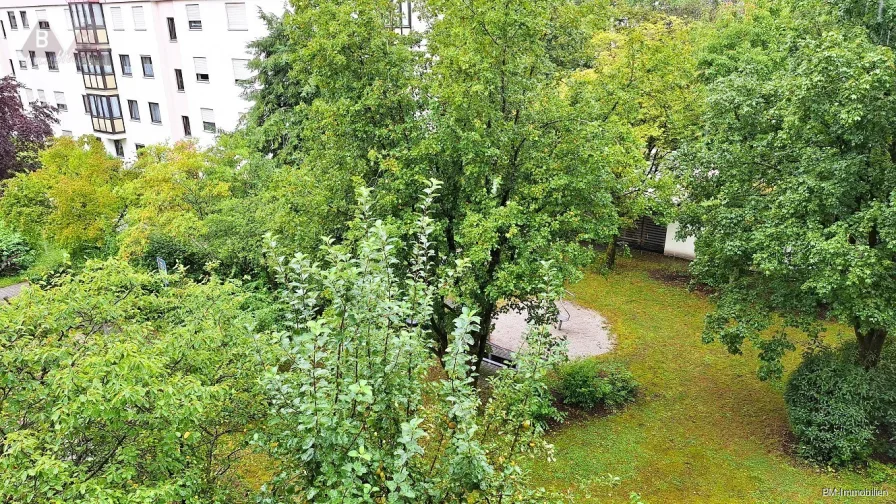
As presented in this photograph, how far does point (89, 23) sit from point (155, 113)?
5.28 meters

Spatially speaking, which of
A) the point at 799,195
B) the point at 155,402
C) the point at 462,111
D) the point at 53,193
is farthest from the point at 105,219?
the point at 799,195

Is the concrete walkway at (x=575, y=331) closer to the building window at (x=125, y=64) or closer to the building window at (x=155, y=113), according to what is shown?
the building window at (x=155, y=113)

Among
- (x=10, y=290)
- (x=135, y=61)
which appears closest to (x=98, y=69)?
(x=135, y=61)

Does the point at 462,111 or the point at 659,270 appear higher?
the point at 462,111

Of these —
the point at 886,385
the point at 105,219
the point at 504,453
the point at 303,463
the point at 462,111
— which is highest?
the point at 462,111

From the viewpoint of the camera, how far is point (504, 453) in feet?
15.9

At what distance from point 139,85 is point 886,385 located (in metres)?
30.7

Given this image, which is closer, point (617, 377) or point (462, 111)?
point (462, 111)

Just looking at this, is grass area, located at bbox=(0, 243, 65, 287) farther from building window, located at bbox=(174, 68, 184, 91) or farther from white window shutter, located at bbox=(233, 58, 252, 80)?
white window shutter, located at bbox=(233, 58, 252, 80)

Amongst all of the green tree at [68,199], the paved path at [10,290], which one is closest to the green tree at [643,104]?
the green tree at [68,199]

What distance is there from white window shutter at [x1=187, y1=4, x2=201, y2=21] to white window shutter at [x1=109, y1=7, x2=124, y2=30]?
4600 mm

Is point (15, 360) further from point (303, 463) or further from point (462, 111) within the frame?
point (462, 111)

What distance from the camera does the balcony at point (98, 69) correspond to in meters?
28.7

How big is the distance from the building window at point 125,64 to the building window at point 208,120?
209 inches
